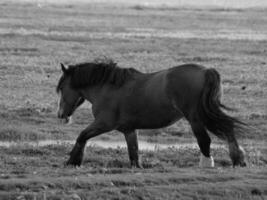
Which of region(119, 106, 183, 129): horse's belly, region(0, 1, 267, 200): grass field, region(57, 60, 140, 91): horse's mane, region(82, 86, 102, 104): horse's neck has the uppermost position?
region(57, 60, 140, 91): horse's mane

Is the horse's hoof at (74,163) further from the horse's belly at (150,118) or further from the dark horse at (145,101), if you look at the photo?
the horse's belly at (150,118)

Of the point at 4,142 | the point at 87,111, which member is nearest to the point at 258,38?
the point at 87,111

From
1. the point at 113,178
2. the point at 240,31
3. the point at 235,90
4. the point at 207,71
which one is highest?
the point at 207,71

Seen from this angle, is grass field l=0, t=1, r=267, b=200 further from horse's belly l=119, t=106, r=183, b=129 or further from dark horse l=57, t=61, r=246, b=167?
horse's belly l=119, t=106, r=183, b=129

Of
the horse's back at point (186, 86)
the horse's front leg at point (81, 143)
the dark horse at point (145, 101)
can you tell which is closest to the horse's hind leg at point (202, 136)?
the dark horse at point (145, 101)

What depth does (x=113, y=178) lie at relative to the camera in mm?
9594

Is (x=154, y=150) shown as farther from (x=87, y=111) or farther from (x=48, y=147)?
(x=87, y=111)

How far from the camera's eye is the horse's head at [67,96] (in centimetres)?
1254

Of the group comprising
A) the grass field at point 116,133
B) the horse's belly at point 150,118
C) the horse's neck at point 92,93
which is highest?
the horse's neck at point 92,93

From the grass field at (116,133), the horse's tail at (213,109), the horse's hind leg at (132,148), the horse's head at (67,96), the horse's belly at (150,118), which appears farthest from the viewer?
the horse's head at (67,96)

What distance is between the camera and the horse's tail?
438 inches

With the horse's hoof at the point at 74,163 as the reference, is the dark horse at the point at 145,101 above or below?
above

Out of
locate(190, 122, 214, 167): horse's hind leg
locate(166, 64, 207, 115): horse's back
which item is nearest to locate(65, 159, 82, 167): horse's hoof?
locate(166, 64, 207, 115): horse's back

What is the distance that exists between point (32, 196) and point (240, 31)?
39.1 m
